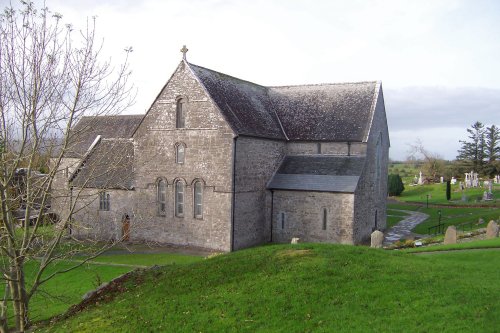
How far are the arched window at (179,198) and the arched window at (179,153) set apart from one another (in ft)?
4.89

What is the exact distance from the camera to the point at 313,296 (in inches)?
559

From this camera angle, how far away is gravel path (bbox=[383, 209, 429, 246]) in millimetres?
34062

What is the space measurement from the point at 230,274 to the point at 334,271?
13.0 feet

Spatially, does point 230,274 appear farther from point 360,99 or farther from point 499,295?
point 360,99

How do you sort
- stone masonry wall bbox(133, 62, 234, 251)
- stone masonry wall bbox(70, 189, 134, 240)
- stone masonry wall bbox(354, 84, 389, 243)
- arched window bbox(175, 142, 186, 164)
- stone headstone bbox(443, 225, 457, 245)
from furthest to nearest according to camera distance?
stone masonry wall bbox(70, 189, 134, 240) → stone masonry wall bbox(354, 84, 389, 243) → arched window bbox(175, 142, 186, 164) → stone masonry wall bbox(133, 62, 234, 251) → stone headstone bbox(443, 225, 457, 245)

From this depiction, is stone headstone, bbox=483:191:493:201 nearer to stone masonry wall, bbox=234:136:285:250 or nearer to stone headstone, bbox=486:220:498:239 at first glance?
stone headstone, bbox=486:220:498:239

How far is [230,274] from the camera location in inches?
679

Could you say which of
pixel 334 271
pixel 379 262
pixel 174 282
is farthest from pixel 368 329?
pixel 174 282

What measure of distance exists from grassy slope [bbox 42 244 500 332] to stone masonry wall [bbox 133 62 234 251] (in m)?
11.0

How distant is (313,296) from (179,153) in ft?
64.4

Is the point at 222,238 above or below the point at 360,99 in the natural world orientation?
below

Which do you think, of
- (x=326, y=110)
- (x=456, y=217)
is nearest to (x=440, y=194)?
(x=456, y=217)

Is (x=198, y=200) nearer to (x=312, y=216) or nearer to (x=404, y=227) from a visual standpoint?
(x=312, y=216)

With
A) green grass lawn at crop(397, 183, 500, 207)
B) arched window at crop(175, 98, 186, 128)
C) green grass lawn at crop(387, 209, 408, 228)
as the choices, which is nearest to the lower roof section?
arched window at crop(175, 98, 186, 128)
